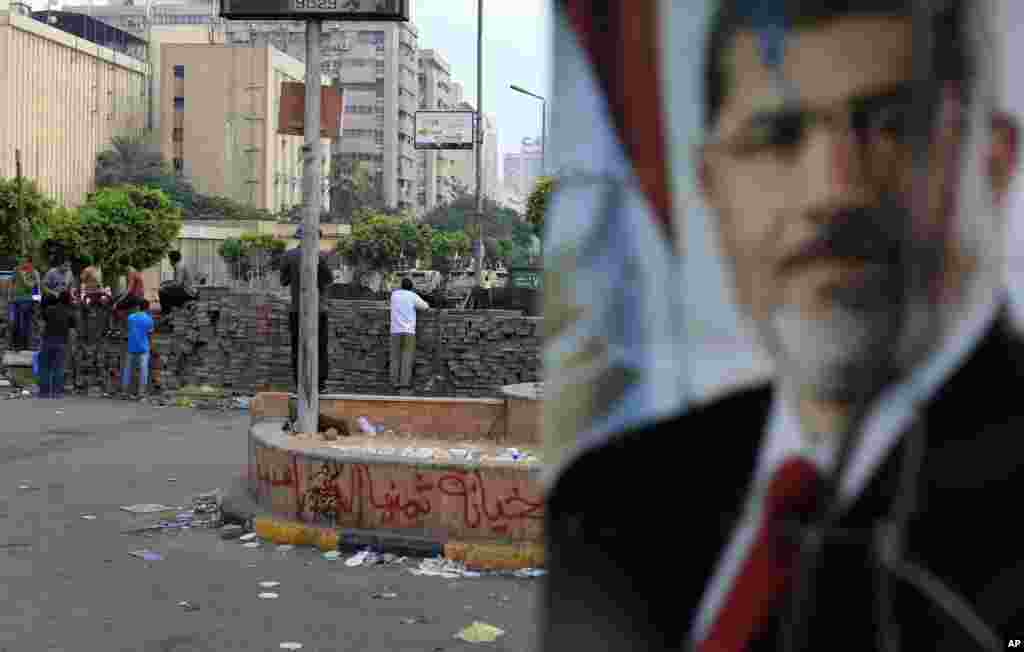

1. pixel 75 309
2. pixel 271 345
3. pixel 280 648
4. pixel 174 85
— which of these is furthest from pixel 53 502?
pixel 174 85

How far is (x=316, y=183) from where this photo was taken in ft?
28.2

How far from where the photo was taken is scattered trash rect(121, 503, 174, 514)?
359 inches

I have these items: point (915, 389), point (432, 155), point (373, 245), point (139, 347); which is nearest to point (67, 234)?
point (373, 245)

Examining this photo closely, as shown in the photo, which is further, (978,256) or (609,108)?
(609,108)

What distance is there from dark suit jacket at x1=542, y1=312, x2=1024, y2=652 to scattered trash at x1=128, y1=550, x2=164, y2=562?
6218 mm

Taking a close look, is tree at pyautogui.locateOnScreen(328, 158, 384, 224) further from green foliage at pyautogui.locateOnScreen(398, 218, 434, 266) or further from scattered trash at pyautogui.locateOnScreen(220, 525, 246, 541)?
scattered trash at pyautogui.locateOnScreen(220, 525, 246, 541)

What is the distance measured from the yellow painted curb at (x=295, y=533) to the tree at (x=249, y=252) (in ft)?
168

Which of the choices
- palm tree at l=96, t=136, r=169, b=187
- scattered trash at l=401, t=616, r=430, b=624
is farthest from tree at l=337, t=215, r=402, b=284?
scattered trash at l=401, t=616, r=430, b=624

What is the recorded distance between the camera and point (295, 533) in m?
7.71

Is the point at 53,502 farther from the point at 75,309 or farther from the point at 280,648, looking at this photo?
the point at 75,309

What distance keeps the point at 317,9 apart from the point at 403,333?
917 centimetres

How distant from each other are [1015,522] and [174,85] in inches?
4128

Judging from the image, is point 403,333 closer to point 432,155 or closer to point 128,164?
point 128,164

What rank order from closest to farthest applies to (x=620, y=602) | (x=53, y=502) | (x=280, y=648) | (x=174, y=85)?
(x=620, y=602) → (x=280, y=648) → (x=53, y=502) → (x=174, y=85)
